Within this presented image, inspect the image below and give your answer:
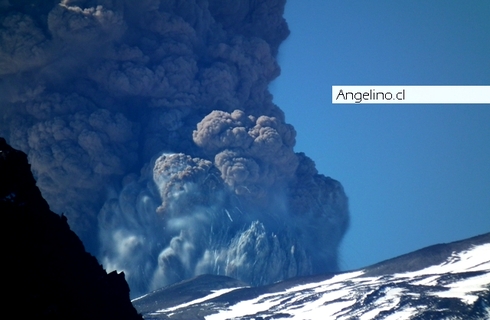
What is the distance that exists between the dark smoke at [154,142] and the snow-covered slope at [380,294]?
859cm

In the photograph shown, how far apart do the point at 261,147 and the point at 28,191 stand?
4279 centimetres

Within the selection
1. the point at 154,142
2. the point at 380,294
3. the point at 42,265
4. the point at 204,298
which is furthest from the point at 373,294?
the point at 154,142

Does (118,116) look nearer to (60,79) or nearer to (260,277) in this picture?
(60,79)

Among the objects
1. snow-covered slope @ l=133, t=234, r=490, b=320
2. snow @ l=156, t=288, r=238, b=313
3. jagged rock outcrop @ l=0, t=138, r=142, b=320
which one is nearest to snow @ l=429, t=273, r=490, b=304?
snow-covered slope @ l=133, t=234, r=490, b=320

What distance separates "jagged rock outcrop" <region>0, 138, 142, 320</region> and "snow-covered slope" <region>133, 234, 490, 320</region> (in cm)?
1689

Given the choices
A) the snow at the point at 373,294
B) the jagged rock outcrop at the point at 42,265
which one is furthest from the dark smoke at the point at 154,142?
the jagged rock outcrop at the point at 42,265

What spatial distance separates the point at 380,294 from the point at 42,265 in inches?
885

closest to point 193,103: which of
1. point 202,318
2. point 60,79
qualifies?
point 60,79

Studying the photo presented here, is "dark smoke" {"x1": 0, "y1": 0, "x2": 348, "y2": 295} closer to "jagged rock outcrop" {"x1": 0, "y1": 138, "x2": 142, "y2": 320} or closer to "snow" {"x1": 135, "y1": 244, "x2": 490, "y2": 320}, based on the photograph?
"snow" {"x1": 135, "y1": 244, "x2": 490, "y2": 320}

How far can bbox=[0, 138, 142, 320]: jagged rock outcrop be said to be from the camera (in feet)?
44.8

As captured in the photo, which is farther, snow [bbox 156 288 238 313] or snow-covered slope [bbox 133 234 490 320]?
snow [bbox 156 288 238 313]

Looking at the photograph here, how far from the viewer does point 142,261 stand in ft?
192

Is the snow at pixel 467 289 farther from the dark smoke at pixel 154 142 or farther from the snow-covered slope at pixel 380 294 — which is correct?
the dark smoke at pixel 154 142

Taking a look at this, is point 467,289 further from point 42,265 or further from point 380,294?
point 42,265
